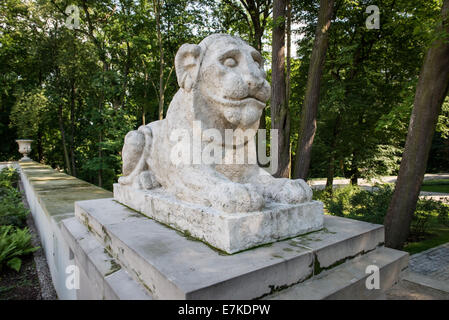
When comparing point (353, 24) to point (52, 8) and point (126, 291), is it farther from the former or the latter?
point (52, 8)

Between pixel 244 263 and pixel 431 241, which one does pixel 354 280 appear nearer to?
pixel 244 263

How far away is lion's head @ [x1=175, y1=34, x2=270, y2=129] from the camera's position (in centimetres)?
242

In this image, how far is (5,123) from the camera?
19.1 m

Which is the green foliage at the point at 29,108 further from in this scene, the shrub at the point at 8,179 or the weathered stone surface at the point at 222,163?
the weathered stone surface at the point at 222,163

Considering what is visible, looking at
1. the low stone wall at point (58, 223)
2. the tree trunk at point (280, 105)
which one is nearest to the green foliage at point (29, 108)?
the low stone wall at point (58, 223)

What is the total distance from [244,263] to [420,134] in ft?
14.4

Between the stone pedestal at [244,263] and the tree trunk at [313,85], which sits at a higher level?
the tree trunk at [313,85]

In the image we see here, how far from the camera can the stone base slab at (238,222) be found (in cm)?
195

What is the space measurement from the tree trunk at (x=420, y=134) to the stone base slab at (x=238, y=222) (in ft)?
10.6

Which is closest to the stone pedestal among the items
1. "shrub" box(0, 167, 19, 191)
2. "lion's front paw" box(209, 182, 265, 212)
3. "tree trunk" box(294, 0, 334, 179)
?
"lion's front paw" box(209, 182, 265, 212)

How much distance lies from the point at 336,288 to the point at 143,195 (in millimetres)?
2112

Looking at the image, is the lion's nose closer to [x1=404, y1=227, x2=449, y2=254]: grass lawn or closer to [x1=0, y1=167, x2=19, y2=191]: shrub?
[x1=404, y1=227, x2=449, y2=254]: grass lawn

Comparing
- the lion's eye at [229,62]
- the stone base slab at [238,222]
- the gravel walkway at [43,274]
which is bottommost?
the gravel walkway at [43,274]

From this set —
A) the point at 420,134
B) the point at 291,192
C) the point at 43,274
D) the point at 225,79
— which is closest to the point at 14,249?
the point at 43,274
